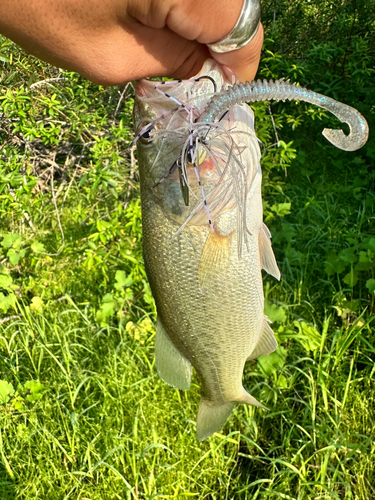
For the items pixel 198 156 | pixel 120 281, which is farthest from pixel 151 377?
pixel 198 156

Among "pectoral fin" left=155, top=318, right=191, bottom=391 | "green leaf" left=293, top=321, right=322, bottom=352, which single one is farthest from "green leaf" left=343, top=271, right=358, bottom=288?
"pectoral fin" left=155, top=318, right=191, bottom=391

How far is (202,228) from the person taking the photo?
155 centimetres

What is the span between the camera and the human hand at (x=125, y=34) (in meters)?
1.37

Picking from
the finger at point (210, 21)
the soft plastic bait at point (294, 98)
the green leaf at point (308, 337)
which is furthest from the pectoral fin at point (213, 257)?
the green leaf at point (308, 337)

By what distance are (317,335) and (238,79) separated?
1.87 m

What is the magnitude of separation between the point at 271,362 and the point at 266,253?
1163mm

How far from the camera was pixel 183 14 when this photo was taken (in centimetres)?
137

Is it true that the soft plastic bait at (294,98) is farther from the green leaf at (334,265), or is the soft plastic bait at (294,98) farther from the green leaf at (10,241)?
the green leaf at (10,241)

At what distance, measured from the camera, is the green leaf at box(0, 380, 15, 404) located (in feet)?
9.07

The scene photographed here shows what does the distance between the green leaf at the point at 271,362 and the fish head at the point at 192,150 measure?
1469 mm

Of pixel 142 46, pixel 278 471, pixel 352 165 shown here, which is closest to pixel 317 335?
pixel 278 471

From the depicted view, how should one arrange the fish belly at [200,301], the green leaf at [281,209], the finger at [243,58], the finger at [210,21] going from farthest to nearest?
the green leaf at [281,209] → the fish belly at [200,301] → the finger at [243,58] → the finger at [210,21]

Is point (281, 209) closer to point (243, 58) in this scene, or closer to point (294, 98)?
point (243, 58)

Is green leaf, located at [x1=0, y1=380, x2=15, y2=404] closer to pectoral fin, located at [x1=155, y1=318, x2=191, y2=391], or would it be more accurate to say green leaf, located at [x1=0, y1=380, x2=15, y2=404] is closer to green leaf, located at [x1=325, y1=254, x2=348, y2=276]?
pectoral fin, located at [x1=155, y1=318, x2=191, y2=391]
